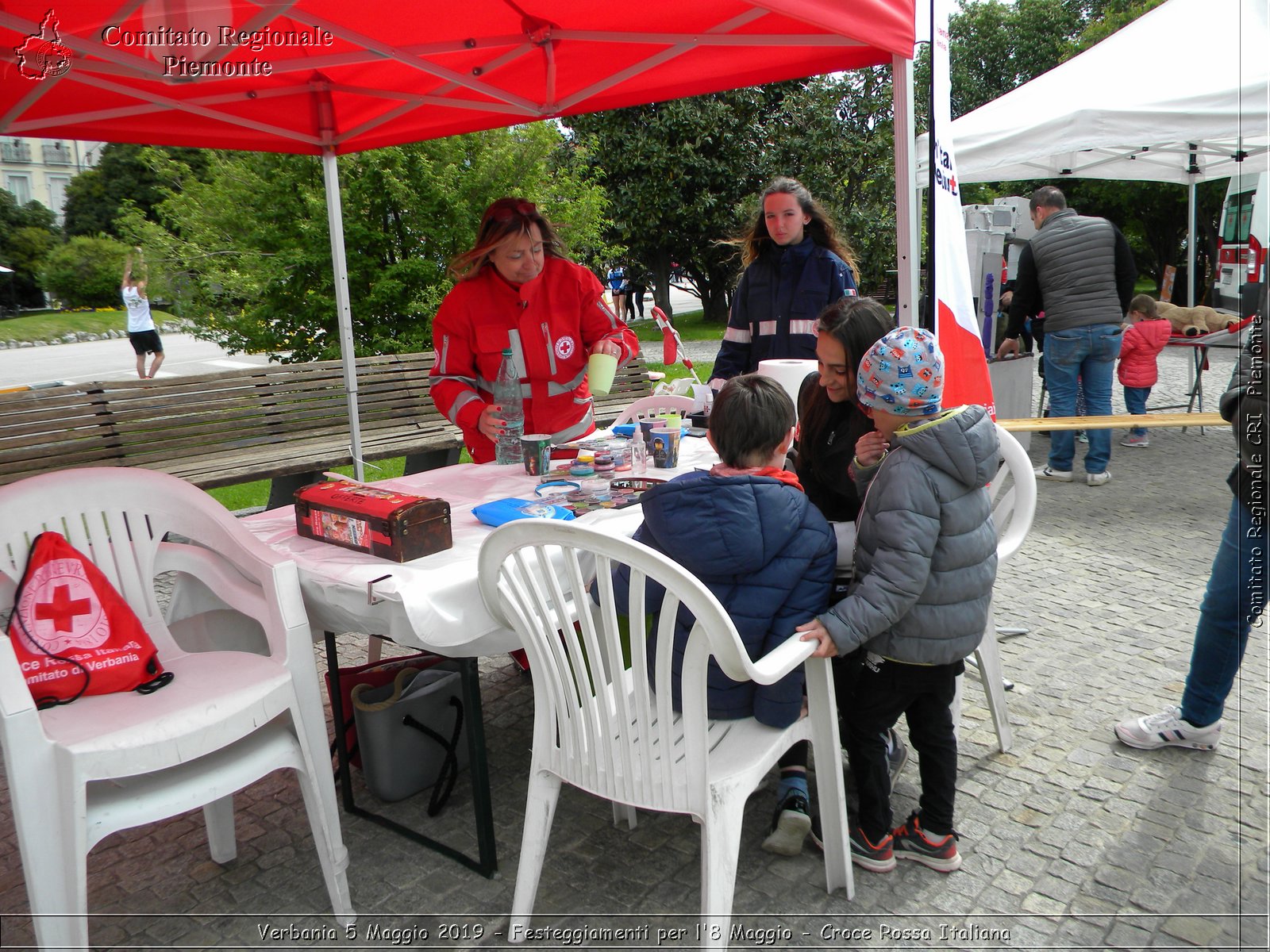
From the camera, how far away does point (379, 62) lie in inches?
175

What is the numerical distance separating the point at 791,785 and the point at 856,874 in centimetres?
31

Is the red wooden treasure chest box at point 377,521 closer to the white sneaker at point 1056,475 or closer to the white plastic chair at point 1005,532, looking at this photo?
the white plastic chair at point 1005,532

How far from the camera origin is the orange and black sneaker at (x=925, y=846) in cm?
247

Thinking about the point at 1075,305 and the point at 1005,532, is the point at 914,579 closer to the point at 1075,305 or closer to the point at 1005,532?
the point at 1005,532

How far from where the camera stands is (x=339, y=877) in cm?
232

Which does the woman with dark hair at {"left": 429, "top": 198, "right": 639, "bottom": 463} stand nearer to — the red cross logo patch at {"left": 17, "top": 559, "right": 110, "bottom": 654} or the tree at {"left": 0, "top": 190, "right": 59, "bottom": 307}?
the red cross logo patch at {"left": 17, "top": 559, "right": 110, "bottom": 654}

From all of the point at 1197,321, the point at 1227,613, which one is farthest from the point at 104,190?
the point at 1227,613

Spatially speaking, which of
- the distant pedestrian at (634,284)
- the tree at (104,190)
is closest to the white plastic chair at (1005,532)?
the distant pedestrian at (634,284)

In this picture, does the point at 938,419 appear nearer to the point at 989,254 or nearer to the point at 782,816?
the point at 782,816

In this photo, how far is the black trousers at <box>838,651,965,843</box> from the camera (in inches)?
91.7

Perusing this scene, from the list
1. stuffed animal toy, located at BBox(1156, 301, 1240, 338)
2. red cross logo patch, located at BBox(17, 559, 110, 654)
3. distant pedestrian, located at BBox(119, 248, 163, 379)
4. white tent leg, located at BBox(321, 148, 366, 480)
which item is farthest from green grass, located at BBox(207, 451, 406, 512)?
distant pedestrian, located at BBox(119, 248, 163, 379)

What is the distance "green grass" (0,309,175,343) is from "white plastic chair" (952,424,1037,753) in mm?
28309

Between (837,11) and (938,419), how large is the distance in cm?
142

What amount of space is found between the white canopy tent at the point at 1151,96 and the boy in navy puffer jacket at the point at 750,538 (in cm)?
396
